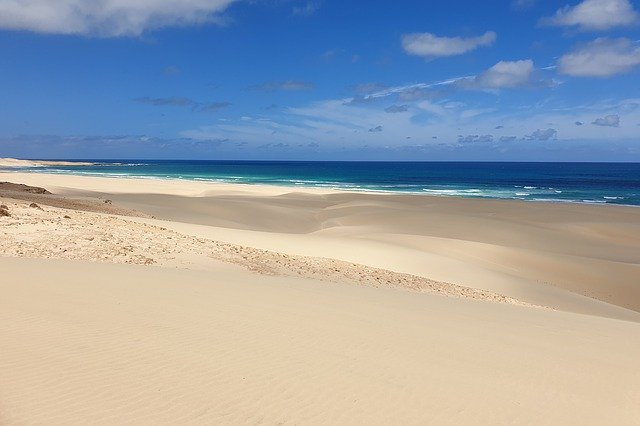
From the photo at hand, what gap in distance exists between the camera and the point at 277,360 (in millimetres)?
5078

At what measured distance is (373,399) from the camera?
171 inches

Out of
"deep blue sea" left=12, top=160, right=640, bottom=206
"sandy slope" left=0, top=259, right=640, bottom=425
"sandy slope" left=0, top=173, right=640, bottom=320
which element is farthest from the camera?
"deep blue sea" left=12, top=160, right=640, bottom=206

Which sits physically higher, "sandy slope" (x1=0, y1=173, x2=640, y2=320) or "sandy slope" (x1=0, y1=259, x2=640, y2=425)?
"sandy slope" (x1=0, y1=259, x2=640, y2=425)

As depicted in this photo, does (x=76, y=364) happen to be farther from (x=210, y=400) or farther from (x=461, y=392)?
(x=461, y=392)

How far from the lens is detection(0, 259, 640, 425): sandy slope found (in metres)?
4.07

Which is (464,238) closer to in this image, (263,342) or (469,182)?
(263,342)

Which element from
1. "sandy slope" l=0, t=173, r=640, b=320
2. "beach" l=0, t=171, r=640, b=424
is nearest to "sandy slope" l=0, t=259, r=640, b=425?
"beach" l=0, t=171, r=640, b=424

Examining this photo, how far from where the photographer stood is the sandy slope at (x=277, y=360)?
4.07m

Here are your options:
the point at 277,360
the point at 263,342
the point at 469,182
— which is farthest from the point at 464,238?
the point at 469,182

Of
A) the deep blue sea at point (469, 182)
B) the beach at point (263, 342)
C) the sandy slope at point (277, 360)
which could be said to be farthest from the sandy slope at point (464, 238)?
the deep blue sea at point (469, 182)

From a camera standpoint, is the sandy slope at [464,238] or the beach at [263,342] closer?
the beach at [263,342]

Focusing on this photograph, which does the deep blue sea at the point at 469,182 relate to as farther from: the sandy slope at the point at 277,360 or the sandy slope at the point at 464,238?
the sandy slope at the point at 277,360

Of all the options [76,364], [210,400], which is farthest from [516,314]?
[76,364]

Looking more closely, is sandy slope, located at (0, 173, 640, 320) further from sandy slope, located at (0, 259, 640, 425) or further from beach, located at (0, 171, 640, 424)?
sandy slope, located at (0, 259, 640, 425)
